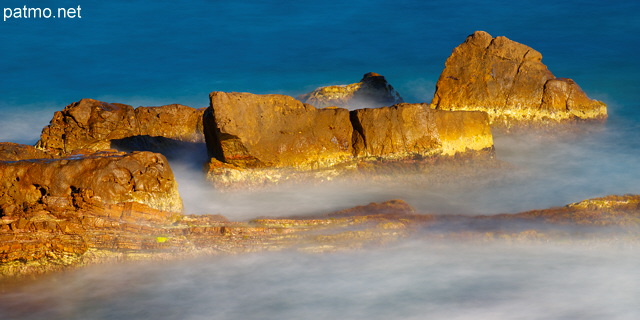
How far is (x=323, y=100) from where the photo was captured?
16.0m

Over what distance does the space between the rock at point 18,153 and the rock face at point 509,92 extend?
602cm

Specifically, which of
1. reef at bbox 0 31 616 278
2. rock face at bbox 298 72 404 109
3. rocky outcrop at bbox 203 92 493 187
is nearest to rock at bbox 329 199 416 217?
reef at bbox 0 31 616 278

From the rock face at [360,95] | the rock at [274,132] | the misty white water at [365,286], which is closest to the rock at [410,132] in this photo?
the rock at [274,132]

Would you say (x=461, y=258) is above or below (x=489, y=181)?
below

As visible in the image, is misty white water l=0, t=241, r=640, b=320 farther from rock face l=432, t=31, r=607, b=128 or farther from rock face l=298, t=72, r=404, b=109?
rock face l=298, t=72, r=404, b=109

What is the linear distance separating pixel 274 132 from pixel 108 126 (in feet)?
8.27

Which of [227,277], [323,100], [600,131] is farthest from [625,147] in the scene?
[227,277]

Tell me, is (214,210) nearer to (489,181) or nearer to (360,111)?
(360,111)

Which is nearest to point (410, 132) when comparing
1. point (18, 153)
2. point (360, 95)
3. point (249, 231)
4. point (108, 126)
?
point (249, 231)

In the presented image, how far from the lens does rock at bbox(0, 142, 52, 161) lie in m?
10.3

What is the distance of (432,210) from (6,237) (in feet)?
15.2

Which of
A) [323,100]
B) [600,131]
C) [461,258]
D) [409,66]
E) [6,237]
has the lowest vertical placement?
[461,258]

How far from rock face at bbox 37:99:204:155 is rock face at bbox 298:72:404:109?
3203mm

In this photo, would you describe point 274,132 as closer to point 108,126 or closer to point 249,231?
point 249,231
